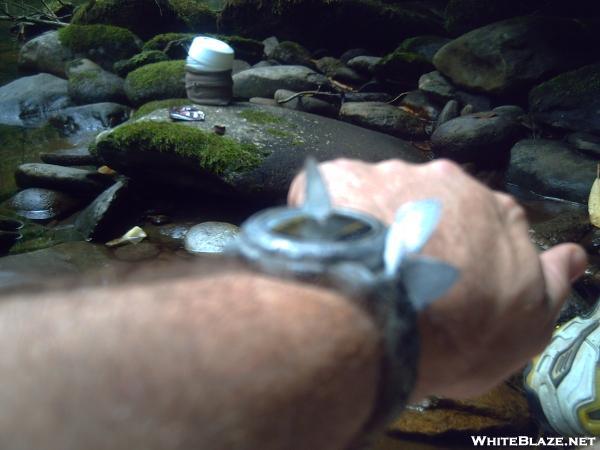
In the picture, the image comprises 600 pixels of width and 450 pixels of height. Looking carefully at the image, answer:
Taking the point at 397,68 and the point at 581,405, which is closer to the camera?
the point at 581,405

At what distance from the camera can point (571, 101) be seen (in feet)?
20.8

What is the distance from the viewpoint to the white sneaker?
228 cm

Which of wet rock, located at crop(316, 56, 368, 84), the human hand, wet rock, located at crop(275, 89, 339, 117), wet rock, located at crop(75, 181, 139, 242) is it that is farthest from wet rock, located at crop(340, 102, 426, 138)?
the human hand

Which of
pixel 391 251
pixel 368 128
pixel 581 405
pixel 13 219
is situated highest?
pixel 391 251

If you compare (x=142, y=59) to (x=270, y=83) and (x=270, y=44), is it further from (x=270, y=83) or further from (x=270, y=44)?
(x=270, y=83)

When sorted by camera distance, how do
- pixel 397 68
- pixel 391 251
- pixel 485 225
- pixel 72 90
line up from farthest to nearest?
pixel 72 90
pixel 397 68
pixel 485 225
pixel 391 251

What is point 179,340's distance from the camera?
2.16 feet

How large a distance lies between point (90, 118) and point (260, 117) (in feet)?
10.6

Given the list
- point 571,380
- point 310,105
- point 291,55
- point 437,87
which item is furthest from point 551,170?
point 291,55

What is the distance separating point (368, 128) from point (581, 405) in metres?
4.82

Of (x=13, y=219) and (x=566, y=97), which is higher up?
(x=566, y=97)

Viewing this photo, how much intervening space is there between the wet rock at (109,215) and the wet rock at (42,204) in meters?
0.25

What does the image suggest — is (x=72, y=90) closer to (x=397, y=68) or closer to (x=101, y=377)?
(x=397, y=68)

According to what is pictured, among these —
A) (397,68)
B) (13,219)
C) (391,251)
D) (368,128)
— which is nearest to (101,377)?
(391,251)
